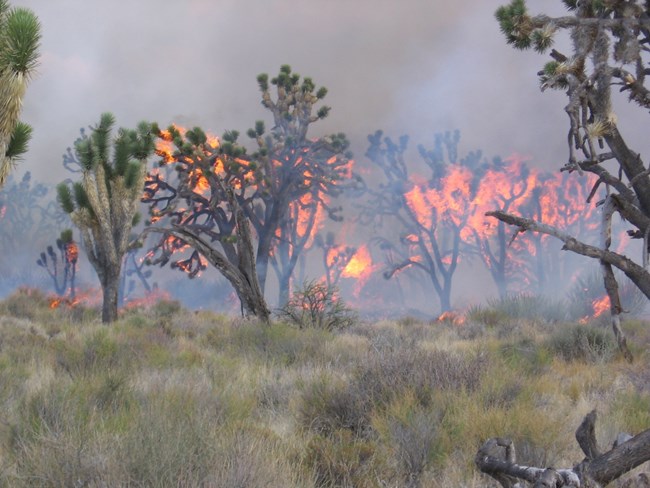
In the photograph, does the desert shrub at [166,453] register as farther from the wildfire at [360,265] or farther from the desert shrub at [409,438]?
the wildfire at [360,265]

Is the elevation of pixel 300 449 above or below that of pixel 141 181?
below

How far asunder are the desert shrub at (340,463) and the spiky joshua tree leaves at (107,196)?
12363mm

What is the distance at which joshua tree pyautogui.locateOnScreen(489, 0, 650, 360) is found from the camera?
3.42 m

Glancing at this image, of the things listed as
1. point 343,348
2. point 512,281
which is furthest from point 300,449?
Answer: point 512,281

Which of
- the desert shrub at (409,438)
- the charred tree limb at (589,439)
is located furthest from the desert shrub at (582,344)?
the charred tree limb at (589,439)

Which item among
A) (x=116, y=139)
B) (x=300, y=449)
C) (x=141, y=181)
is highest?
(x=116, y=139)

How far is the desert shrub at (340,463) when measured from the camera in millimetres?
3799

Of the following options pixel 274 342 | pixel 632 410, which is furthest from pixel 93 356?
pixel 632 410

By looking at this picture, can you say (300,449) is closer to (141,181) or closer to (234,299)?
(141,181)

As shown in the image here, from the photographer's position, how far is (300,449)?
13.9ft

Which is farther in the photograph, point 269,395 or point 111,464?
point 269,395

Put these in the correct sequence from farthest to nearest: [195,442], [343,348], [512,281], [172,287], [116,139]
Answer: [172,287] < [512,281] < [116,139] < [343,348] < [195,442]

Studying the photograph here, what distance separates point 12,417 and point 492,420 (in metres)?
4.12

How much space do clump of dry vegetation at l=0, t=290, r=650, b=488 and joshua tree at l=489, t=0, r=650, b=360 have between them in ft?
5.32
